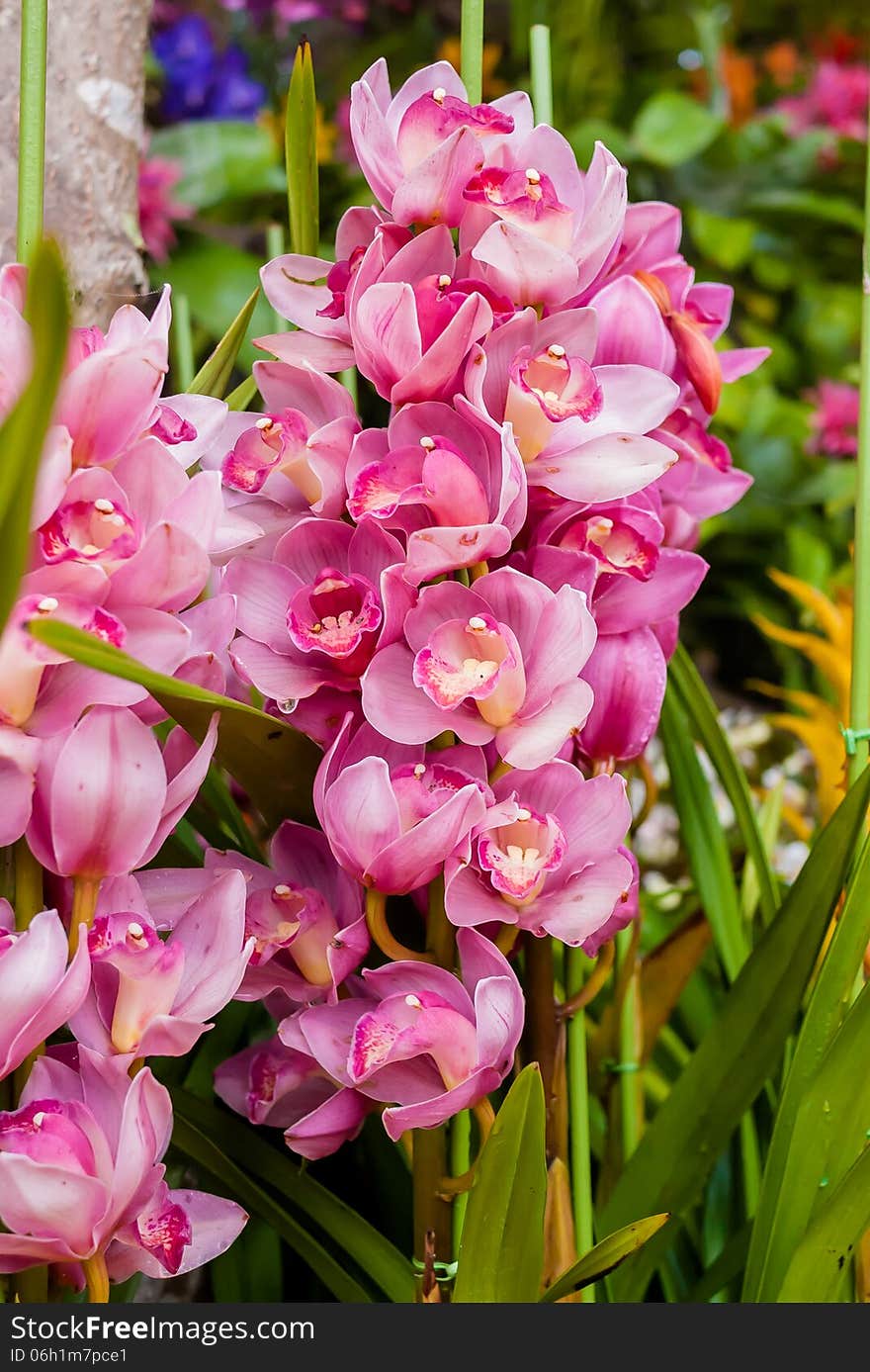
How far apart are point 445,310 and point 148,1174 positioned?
0.19 m

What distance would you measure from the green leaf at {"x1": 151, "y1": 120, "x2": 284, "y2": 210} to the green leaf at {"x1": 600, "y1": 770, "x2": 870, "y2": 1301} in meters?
1.01

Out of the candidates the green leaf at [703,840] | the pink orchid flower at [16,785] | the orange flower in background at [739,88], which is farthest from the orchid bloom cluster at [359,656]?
the orange flower in background at [739,88]

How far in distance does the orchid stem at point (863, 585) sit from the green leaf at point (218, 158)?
0.92 meters

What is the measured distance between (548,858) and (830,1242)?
118mm

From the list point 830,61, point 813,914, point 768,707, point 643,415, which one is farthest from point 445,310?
point 830,61

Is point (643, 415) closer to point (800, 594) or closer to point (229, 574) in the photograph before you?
point (229, 574)

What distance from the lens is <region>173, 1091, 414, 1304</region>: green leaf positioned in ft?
1.02

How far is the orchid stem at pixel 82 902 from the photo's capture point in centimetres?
24

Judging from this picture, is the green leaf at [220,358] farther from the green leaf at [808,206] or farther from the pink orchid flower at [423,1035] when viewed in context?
the green leaf at [808,206]

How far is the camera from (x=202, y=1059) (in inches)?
14.5

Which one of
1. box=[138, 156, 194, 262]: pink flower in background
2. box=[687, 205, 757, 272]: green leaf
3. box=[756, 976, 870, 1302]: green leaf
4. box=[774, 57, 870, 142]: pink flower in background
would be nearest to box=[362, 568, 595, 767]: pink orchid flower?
box=[756, 976, 870, 1302]: green leaf

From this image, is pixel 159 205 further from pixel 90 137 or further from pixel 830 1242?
pixel 830 1242

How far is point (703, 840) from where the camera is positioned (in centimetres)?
41

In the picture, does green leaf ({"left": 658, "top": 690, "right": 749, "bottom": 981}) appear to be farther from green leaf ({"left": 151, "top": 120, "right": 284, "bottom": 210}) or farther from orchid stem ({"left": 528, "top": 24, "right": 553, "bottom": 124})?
green leaf ({"left": 151, "top": 120, "right": 284, "bottom": 210})
